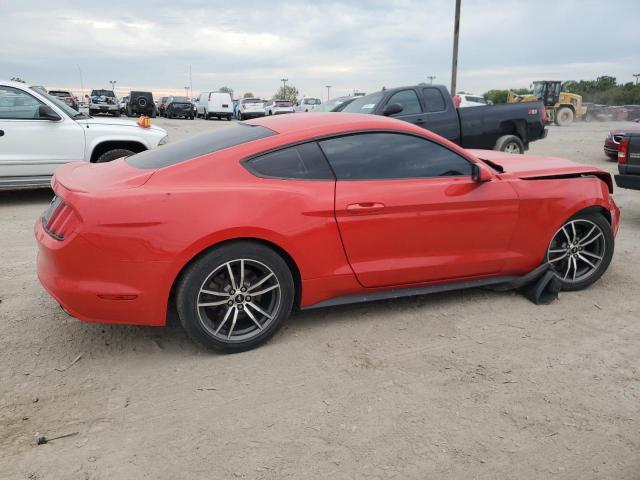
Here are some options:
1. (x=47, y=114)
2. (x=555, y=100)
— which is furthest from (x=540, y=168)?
(x=555, y=100)

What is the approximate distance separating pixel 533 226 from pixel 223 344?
95.9 inches

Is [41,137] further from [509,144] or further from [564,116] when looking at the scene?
[564,116]

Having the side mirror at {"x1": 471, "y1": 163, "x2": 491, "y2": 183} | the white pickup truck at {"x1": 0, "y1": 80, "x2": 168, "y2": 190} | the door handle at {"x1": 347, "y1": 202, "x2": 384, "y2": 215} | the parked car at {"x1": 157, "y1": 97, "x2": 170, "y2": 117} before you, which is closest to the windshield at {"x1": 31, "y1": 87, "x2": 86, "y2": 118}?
the white pickup truck at {"x1": 0, "y1": 80, "x2": 168, "y2": 190}

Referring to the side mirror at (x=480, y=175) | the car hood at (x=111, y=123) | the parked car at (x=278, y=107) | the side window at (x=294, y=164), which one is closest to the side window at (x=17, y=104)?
the car hood at (x=111, y=123)

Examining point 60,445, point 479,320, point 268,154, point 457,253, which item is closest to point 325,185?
point 268,154

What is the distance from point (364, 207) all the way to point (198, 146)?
3.93 ft

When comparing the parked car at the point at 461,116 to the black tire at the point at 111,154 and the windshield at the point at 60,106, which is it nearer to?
the black tire at the point at 111,154

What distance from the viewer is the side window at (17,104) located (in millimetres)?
7508

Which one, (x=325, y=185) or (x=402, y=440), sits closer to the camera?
(x=402, y=440)

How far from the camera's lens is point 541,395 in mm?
2922

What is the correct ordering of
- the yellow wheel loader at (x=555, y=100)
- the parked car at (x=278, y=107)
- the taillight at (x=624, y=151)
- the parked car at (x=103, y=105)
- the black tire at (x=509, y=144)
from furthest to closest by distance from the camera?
1. the parked car at (x=278, y=107)
2. the parked car at (x=103, y=105)
3. the yellow wheel loader at (x=555, y=100)
4. the black tire at (x=509, y=144)
5. the taillight at (x=624, y=151)

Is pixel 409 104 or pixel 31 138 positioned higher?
pixel 409 104

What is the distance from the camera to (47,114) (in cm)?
759

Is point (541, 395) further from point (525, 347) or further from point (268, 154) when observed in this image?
point (268, 154)
